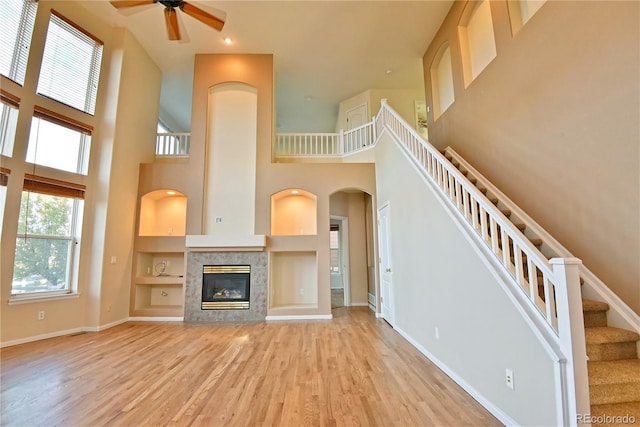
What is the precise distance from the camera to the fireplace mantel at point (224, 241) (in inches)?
226

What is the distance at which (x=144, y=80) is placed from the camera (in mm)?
6223

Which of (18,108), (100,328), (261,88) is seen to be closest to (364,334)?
(100,328)

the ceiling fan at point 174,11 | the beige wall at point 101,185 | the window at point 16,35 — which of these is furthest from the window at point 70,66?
the ceiling fan at point 174,11

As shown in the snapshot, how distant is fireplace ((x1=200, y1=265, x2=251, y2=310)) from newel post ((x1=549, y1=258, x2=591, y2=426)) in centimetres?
507

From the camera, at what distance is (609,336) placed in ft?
7.32

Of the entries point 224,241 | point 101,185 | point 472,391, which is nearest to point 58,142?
point 101,185

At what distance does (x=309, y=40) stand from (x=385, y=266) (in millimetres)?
5162

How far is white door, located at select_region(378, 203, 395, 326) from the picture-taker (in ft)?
17.1

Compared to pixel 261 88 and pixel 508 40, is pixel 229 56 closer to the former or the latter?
pixel 261 88

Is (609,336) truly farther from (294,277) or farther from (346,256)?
(346,256)

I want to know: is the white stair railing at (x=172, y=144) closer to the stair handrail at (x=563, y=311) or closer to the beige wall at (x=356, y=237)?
the beige wall at (x=356, y=237)

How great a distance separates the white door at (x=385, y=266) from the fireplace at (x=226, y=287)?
2713 mm

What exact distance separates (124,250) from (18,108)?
2.73 meters

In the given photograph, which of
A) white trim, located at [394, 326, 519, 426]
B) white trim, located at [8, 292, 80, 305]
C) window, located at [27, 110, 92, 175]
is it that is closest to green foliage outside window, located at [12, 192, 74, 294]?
white trim, located at [8, 292, 80, 305]
